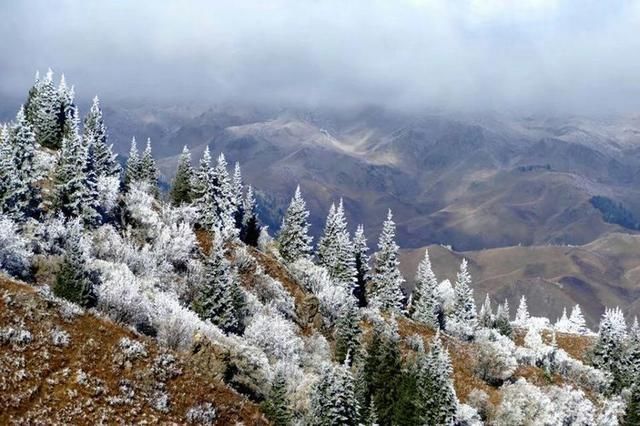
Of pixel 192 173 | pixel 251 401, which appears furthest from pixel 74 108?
pixel 251 401

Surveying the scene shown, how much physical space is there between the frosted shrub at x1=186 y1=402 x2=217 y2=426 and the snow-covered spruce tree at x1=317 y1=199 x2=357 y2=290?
59579mm

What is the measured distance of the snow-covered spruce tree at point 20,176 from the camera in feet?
180

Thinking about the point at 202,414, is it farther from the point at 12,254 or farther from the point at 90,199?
the point at 90,199

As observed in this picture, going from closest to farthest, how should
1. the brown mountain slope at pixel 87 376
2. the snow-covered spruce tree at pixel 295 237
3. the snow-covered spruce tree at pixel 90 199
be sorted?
1. the brown mountain slope at pixel 87 376
2. the snow-covered spruce tree at pixel 90 199
3. the snow-covered spruce tree at pixel 295 237

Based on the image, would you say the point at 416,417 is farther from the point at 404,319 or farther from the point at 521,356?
the point at 521,356

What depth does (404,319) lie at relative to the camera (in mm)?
89500

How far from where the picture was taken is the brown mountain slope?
26.8 meters

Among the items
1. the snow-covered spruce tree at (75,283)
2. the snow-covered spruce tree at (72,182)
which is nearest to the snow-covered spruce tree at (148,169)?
the snow-covered spruce tree at (72,182)

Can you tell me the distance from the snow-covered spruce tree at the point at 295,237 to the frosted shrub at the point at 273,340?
140 feet

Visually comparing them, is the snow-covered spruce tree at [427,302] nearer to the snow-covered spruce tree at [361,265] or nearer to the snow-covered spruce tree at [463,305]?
the snow-covered spruce tree at [463,305]

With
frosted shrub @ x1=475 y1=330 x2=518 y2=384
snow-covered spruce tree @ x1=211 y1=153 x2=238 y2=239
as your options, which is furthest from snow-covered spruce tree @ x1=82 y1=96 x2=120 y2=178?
frosted shrub @ x1=475 y1=330 x2=518 y2=384

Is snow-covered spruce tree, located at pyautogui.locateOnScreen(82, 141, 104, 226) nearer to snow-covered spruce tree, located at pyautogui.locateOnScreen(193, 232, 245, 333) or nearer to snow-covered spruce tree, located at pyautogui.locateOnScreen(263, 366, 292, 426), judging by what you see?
snow-covered spruce tree, located at pyautogui.locateOnScreen(193, 232, 245, 333)

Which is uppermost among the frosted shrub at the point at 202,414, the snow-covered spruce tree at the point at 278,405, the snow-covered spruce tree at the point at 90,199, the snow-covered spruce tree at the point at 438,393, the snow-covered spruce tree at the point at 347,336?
the snow-covered spruce tree at the point at 90,199

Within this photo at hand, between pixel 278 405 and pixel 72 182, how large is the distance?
117 ft
